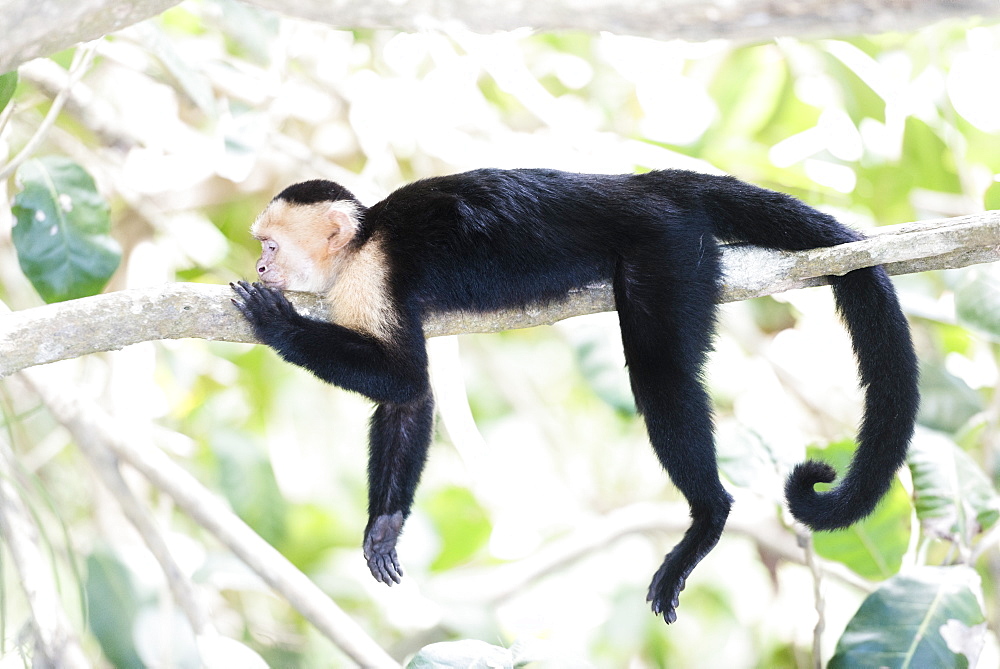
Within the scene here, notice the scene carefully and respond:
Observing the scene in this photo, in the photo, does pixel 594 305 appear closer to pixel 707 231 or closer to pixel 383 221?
pixel 707 231

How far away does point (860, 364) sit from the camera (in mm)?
2363

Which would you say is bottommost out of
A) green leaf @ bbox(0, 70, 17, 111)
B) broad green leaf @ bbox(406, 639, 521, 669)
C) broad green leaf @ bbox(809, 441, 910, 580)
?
broad green leaf @ bbox(809, 441, 910, 580)

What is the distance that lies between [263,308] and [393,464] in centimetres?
74

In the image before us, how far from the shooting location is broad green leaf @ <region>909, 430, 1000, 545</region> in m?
2.61

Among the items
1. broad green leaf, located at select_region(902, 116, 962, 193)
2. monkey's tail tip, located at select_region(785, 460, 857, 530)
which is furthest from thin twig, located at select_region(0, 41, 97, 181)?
broad green leaf, located at select_region(902, 116, 962, 193)

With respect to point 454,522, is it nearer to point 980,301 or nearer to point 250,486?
point 250,486

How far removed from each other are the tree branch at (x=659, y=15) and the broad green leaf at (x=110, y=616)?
1.95 m

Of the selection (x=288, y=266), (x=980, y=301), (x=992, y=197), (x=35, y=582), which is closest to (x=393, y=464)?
(x=288, y=266)

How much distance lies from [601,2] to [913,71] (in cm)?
240

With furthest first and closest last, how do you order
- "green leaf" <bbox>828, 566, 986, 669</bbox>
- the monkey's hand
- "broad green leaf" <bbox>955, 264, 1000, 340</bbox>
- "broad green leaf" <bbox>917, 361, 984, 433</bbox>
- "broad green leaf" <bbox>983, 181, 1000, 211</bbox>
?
"broad green leaf" <bbox>917, 361, 984, 433</bbox>
"broad green leaf" <bbox>983, 181, 1000, 211</bbox>
"broad green leaf" <bbox>955, 264, 1000, 340</bbox>
"green leaf" <bbox>828, 566, 986, 669</bbox>
the monkey's hand

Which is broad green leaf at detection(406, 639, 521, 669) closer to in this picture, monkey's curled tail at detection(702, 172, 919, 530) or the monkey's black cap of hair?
monkey's curled tail at detection(702, 172, 919, 530)

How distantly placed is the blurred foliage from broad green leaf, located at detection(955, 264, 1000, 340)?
11 mm

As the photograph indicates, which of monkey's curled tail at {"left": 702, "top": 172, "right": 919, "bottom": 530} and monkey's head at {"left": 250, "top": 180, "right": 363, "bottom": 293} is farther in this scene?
monkey's head at {"left": 250, "top": 180, "right": 363, "bottom": 293}

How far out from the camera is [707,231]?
2316mm
